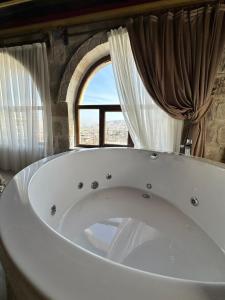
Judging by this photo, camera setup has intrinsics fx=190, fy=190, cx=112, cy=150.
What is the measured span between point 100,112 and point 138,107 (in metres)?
0.74

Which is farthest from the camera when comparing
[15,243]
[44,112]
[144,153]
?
[44,112]

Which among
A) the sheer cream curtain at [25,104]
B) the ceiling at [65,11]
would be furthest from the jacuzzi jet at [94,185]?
the ceiling at [65,11]

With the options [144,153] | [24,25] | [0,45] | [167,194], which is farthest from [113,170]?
[0,45]

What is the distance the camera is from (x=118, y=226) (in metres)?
1.48

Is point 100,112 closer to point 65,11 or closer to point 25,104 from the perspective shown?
point 25,104

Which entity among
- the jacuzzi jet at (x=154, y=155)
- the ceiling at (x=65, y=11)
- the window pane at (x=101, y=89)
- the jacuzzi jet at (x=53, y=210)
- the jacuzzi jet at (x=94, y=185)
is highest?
the ceiling at (x=65, y=11)

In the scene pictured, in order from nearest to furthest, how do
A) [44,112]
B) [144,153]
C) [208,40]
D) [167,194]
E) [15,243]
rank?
[15,243] < [208,40] < [167,194] < [144,153] < [44,112]

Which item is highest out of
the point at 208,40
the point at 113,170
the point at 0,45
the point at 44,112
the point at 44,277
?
the point at 0,45

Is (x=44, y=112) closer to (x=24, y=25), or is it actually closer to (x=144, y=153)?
(x=24, y=25)

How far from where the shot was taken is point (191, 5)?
5.88 ft

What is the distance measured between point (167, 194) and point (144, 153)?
474mm

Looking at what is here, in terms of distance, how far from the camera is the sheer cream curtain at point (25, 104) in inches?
96.1

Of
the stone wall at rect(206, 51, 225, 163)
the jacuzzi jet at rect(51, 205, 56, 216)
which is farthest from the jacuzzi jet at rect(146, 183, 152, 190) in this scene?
the jacuzzi jet at rect(51, 205, 56, 216)

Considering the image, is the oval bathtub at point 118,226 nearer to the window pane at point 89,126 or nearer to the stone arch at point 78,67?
the window pane at point 89,126
